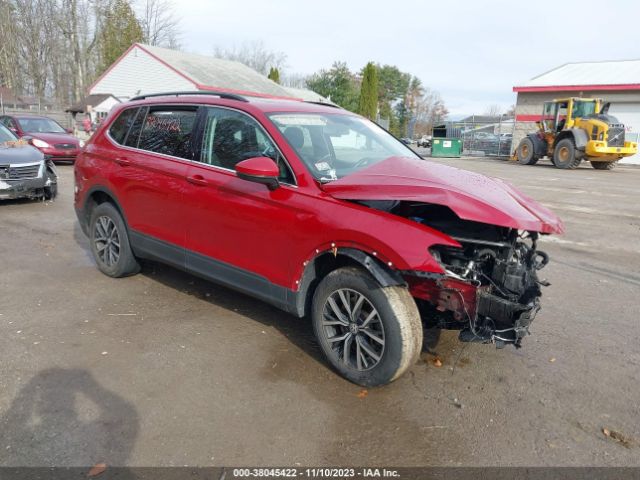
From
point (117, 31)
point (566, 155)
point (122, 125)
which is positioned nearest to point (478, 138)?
point (566, 155)

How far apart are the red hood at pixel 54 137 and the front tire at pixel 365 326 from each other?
50.1 ft

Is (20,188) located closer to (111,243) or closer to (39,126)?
(111,243)

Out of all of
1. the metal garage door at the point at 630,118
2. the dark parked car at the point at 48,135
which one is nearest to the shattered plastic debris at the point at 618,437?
the dark parked car at the point at 48,135

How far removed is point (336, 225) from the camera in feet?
10.6

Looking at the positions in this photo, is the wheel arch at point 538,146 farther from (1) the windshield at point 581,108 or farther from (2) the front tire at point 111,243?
(2) the front tire at point 111,243

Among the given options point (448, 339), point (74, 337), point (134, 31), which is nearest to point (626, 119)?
point (448, 339)

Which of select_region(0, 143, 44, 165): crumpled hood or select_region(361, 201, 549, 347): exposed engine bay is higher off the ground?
select_region(0, 143, 44, 165): crumpled hood

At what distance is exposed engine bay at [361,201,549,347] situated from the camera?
2.99 m

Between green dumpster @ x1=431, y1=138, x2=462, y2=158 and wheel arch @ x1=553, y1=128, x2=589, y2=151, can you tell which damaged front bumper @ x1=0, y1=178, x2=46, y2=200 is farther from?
green dumpster @ x1=431, y1=138, x2=462, y2=158

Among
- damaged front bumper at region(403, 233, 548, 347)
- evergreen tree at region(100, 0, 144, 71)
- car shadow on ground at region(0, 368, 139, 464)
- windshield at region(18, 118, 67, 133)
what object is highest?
evergreen tree at region(100, 0, 144, 71)

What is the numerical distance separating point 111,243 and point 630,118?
30.9 m

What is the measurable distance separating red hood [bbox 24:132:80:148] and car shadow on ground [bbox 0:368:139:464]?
14.5 meters

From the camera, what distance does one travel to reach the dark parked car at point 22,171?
8.75 m

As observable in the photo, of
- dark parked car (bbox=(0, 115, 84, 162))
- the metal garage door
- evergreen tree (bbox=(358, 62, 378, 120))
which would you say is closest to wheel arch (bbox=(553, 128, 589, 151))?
the metal garage door
